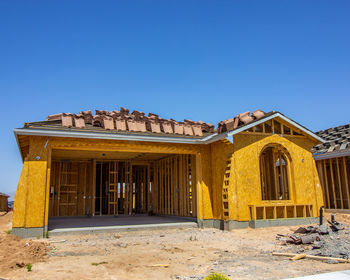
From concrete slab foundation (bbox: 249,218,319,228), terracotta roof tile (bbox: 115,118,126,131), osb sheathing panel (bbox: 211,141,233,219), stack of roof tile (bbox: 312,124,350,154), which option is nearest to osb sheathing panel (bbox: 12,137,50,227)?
terracotta roof tile (bbox: 115,118,126,131)

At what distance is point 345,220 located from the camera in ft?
45.1

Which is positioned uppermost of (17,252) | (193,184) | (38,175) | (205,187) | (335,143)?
(335,143)

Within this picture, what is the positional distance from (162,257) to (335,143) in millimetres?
12604

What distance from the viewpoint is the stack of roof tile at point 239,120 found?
1226cm

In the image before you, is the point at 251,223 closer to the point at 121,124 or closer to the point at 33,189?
the point at 121,124

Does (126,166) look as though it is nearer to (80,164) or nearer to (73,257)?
(80,164)

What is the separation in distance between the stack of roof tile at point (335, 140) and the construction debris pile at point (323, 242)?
6.85m

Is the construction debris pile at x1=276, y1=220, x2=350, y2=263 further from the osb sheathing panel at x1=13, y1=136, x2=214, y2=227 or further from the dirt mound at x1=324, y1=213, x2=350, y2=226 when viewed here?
the osb sheathing panel at x1=13, y1=136, x2=214, y2=227

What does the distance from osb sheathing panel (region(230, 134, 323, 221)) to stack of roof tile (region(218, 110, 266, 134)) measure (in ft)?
1.61

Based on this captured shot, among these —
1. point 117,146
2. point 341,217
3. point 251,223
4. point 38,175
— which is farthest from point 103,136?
point 341,217

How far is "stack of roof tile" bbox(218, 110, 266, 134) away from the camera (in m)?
12.3

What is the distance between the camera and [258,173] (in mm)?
12312

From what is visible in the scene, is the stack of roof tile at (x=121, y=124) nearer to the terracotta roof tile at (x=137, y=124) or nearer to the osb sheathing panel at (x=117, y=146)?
the terracotta roof tile at (x=137, y=124)

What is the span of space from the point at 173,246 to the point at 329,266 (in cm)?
436
